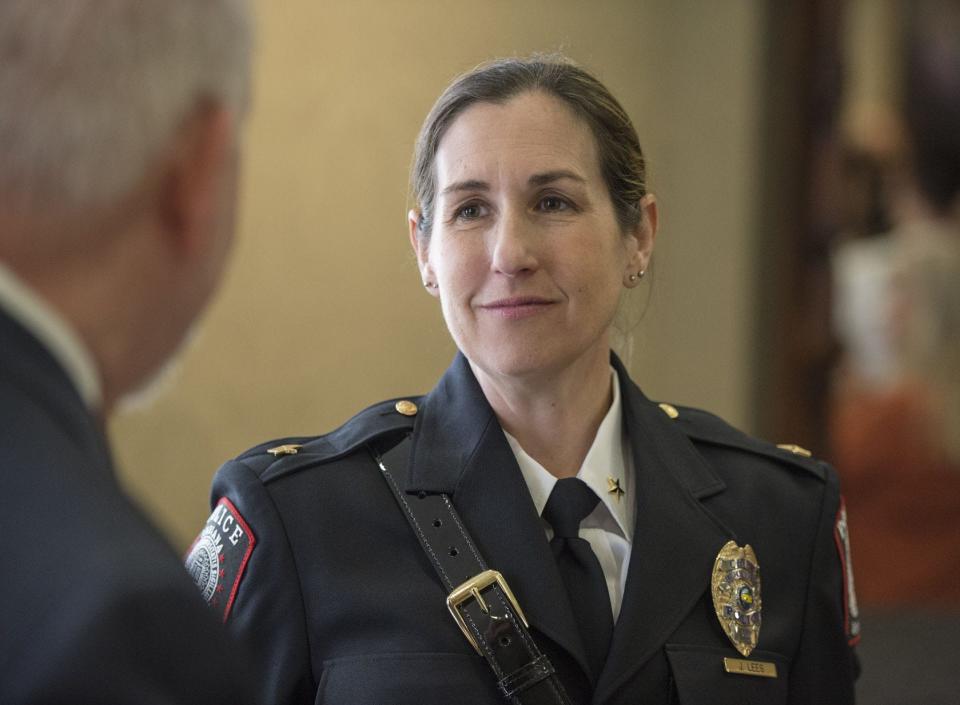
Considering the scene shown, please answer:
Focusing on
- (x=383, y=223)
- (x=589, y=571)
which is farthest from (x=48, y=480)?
(x=383, y=223)

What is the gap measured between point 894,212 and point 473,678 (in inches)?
183

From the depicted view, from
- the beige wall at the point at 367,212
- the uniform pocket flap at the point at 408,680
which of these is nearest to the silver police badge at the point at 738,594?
the uniform pocket flap at the point at 408,680

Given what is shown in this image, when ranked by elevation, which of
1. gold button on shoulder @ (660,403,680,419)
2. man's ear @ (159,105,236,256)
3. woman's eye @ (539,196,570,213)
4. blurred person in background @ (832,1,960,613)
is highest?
man's ear @ (159,105,236,256)

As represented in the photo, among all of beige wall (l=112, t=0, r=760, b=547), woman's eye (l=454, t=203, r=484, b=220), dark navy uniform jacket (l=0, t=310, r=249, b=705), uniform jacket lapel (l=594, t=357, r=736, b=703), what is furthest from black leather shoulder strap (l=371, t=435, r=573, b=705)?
beige wall (l=112, t=0, r=760, b=547)

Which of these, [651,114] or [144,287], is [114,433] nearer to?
[651,114]

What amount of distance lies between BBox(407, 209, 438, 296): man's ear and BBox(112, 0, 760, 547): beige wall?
2.30m

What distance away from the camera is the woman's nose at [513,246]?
76.2 inches

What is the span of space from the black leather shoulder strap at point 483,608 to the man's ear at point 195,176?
3.43ft

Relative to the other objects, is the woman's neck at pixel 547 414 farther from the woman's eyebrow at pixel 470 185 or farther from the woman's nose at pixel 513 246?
the woman's eyebrow at pixel 470 185

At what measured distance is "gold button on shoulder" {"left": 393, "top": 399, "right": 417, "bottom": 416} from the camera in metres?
2.12

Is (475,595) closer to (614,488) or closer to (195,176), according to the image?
(614,488)

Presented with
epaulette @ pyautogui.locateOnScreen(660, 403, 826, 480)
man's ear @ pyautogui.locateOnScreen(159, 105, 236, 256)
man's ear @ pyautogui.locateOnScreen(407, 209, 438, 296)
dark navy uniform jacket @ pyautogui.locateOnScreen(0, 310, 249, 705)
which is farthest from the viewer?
epaulette @ pyautogui.locateOnScreen(660, 403, 826, 480)

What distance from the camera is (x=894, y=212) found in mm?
5910

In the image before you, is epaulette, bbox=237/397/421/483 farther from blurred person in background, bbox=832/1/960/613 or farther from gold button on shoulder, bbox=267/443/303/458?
blurred person in background, bbox=832/1/960/613
